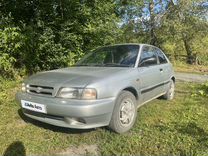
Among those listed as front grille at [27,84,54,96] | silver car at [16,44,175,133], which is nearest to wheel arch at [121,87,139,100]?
silver car at [16,44,175,133]

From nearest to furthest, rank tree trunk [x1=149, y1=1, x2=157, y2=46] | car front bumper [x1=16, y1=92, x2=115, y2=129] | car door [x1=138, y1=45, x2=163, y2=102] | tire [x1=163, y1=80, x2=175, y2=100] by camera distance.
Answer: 1. car front bumper [x1=16, y1=92, x2=115, y2=129]
2. car door [x1=138, y1=45, x2=163, y2=102]
3. tire [x1=163, y1=80, x2=175, y2=100]
4. tree trunk [x1=149, y1=1, x2=157, y2=46]

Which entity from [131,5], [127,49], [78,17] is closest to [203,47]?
[131,5]

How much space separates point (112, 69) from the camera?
440cm

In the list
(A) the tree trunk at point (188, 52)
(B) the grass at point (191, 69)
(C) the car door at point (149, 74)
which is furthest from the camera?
(A) the tree trunk at point (188, 52)

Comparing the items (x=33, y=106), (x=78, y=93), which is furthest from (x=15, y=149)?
(x=78, y=93)

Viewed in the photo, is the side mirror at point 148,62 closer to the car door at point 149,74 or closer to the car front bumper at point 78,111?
the car door at point 149,74

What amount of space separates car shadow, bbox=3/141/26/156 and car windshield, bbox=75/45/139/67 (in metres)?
2.05

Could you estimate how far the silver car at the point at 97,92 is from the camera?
143 inches

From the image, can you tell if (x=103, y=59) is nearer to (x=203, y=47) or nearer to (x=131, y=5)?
(x=131, y=5)

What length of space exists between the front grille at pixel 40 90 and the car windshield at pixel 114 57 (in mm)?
1356

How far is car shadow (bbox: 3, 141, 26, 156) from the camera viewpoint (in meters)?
3.56

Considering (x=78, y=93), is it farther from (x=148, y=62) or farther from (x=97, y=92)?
(x=148, y=62)

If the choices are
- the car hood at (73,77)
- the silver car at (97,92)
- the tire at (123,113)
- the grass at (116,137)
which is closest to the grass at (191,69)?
the grass at (116,137)

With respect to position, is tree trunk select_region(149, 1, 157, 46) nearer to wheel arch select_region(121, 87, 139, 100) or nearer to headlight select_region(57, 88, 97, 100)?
wheel arch select_region(121, 87, 139, 100)
